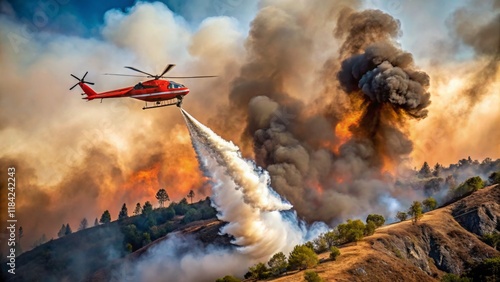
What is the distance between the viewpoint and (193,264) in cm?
10725

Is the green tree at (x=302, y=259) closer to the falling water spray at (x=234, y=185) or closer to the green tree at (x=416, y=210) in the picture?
the falling water spray at (x=234, y=185)

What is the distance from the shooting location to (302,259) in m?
77.2

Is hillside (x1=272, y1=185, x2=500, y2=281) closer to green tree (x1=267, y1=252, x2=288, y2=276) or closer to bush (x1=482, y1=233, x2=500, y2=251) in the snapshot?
bush (x1=482, y1=233, x2=500, y2=251)

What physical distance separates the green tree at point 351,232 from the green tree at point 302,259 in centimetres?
1514

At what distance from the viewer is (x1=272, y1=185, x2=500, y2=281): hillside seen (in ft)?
246

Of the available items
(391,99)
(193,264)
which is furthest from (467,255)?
(193,264)

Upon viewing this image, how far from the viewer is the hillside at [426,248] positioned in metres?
75.0

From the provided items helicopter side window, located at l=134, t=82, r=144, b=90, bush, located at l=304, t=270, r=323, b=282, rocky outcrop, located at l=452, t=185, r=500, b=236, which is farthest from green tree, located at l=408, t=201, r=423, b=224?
helicopter side window, located at l=134, t=82, r=144, b=90

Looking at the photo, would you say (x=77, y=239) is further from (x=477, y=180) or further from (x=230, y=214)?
(x=477, y=180)

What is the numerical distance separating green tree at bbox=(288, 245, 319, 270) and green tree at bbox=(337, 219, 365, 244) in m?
15.1

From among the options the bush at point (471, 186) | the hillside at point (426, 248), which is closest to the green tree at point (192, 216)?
the hillside at point (426, 248)

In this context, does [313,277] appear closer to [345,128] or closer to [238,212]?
[238,212]

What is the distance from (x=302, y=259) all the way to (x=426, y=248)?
36.0 m

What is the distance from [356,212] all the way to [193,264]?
45.7 metres
